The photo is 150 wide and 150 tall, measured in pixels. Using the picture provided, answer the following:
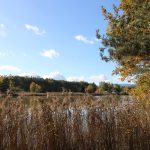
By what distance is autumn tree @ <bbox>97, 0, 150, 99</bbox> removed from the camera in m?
10.3

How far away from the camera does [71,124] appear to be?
5598 millimetres

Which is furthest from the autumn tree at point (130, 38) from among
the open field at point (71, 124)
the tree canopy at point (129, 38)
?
the open field at point (71, 124)

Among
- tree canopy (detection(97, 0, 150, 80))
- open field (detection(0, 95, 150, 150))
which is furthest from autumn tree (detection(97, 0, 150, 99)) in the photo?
open field (detection(0, 95, 150, 150))

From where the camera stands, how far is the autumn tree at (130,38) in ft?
33.8

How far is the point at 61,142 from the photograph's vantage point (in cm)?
556

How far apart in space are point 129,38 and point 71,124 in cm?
628

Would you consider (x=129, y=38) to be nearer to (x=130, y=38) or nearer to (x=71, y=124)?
(x=130, y=38)

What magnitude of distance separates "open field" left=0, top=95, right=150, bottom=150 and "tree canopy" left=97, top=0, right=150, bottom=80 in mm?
4222

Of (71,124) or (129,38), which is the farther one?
(129,38)

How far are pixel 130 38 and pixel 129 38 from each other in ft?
0.22

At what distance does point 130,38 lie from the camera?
36.8 ft

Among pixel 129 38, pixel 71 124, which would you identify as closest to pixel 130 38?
pixel 129 38

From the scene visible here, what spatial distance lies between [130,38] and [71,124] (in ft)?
20.4

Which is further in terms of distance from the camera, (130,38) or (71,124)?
(130,38)
